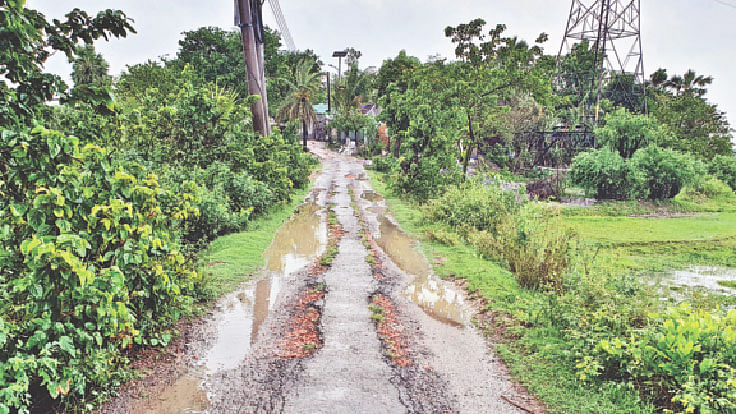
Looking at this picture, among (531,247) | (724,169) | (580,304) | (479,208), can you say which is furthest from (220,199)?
(724,169)

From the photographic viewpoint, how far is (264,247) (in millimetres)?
11461

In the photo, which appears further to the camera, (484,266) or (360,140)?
(360,140)

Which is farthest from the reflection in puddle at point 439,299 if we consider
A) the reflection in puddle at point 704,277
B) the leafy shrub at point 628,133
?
the leafy shrub at point 628,133

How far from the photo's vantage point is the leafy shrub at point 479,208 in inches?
497

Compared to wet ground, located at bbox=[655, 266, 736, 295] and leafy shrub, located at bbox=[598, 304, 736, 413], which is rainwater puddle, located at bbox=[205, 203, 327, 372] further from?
wet ground, located at bbox=[655, 266, 736, 295]

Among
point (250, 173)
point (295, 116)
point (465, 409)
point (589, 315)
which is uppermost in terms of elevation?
point (295, 116)

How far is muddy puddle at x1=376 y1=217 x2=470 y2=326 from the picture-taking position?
24.7 feet

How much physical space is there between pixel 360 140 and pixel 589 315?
5231 centimetres

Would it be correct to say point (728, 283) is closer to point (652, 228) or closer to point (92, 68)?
point (652, 228)

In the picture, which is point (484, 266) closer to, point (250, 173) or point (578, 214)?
point (250, 173)

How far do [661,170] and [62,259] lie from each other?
23.4 meters

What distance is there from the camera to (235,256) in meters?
10.2

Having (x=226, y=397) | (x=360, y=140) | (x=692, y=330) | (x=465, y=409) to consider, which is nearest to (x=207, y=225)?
(x=226, y=397)

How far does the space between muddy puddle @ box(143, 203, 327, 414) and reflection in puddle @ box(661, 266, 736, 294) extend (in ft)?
26.0
